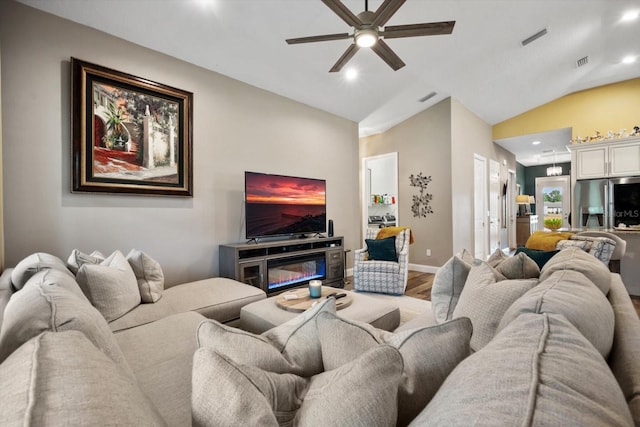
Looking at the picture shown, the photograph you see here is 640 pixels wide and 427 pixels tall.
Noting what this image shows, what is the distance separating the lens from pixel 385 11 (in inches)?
83.9

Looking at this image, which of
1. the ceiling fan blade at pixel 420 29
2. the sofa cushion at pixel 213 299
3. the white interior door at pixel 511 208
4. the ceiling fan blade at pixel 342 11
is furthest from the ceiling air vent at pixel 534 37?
the white interior door at pixel 511 208

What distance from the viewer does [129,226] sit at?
9.50 ft

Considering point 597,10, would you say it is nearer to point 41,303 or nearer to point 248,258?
point 248,258

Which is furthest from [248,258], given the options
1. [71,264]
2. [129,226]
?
[71,264]

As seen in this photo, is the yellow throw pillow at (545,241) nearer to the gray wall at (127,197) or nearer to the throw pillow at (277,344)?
the throw pillow at (277,344)

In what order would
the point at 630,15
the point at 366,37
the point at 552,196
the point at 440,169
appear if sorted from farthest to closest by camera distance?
1. the point at 552,196
2. the point at 440,169
3. the point at 630,15
4. the point at 366,37

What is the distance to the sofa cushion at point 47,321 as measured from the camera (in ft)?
2.53

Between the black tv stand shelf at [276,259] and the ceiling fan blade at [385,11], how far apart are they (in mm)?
2485

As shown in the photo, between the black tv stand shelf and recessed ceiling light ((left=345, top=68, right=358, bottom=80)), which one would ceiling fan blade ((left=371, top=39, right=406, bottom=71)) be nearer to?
recessed ceiling light ((left=345, top=68, right=358, bottom=80))

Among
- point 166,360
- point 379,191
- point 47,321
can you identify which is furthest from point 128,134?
point 379,191

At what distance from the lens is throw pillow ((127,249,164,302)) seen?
226cm

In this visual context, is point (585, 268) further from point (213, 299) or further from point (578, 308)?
point (213, 299)

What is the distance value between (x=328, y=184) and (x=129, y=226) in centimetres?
287

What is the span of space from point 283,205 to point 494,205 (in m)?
5.52
